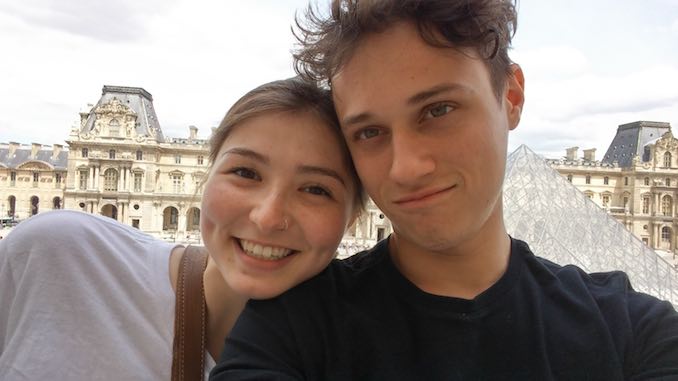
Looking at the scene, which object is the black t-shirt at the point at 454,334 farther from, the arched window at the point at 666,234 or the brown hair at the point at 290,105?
the arched window at the point at 666,234

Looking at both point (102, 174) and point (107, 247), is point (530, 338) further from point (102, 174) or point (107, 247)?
point (102, 174)

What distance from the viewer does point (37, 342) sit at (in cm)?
150

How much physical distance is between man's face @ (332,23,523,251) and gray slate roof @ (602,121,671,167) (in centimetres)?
4750

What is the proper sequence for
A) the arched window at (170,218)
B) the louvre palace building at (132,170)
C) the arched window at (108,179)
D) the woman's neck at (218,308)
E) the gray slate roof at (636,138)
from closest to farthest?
the woman's neck at (218,308) < the louvre palace building at (132,170) < the arched window at (108,179) < the arched window at (170,218) < the gray slate roof at (636,138)

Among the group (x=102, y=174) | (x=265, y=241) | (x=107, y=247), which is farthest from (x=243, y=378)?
(x=102, y=174)

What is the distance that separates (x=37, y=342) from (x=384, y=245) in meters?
1.12

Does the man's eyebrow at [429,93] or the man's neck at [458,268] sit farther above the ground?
the man's eyebrow at [429,93]

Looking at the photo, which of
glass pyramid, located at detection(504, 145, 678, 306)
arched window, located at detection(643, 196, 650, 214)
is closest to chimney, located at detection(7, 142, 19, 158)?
glass pyramid, located at detection(504, 145, 678, 306)

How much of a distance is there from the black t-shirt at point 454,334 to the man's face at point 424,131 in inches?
8.1

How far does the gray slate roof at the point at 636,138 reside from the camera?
4231 centimetres

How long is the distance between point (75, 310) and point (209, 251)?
18.1 inches

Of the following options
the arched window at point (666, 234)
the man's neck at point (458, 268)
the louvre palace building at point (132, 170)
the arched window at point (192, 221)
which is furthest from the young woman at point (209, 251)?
the arched window at point (666, 234)

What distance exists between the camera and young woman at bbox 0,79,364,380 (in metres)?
1.44

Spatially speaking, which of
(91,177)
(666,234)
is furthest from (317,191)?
(666,234)
